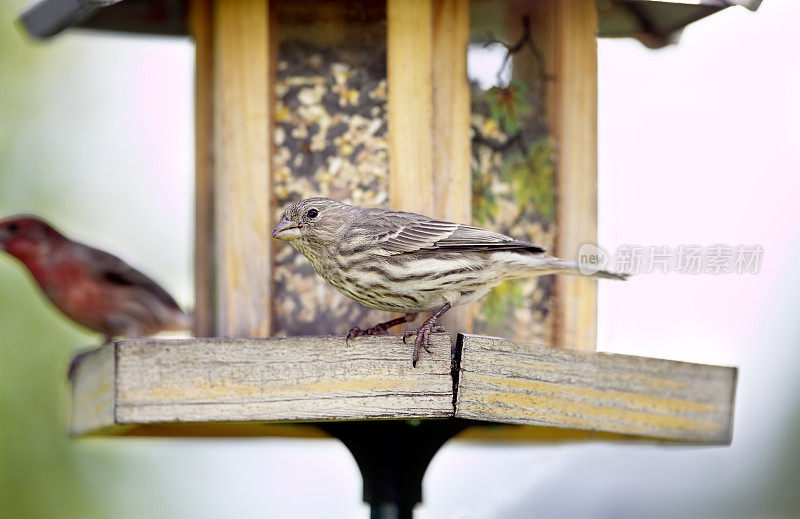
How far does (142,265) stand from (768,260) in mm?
3405

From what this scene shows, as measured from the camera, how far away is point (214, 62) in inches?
182

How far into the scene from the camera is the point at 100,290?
571 cm

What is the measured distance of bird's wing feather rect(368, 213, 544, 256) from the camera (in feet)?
13.5

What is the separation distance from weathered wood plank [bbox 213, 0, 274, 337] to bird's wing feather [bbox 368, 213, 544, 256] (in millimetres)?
535

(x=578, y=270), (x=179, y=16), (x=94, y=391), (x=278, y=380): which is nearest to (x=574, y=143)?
(x=578, y=270)

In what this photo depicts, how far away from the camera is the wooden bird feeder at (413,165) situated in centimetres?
427

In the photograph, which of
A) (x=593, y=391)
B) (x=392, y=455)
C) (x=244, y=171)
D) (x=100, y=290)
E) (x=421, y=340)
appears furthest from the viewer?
(x=100, y=290)

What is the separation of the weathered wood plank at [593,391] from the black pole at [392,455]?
43 cm

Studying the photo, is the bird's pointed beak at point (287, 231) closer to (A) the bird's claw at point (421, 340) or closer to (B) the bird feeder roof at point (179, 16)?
(A) the bird's claw at point (421, 340)

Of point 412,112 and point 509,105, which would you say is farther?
point 509,105

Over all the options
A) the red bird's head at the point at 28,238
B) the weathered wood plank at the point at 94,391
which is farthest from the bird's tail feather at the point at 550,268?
the red bird's head at the point at 28,238

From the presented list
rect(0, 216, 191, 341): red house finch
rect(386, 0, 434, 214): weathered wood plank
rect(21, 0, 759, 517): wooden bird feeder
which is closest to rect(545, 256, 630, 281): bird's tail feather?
rect(21, 0, 759, 517): wooden bird feeder

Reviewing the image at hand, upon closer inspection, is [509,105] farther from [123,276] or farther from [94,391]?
[123,276]

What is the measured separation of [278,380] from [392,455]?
0.67m
